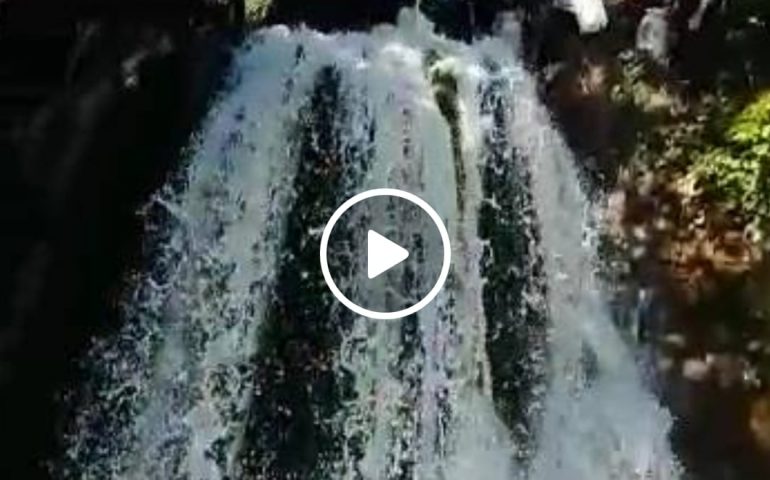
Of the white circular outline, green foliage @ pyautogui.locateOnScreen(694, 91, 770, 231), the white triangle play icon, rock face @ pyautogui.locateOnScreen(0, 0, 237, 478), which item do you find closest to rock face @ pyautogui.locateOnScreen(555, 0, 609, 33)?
green foliage @ pyautogui.locateOnScreen(694, 91, 770, 231)

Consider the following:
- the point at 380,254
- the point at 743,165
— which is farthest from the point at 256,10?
the point at 743,165

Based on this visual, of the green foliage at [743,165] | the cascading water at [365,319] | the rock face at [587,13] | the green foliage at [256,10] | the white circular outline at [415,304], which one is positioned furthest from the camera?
the green foliage at [256,10]

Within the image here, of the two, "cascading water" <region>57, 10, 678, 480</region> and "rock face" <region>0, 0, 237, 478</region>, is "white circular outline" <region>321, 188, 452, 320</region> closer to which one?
"cascading water" <region>57, 10, 678, 480</region>

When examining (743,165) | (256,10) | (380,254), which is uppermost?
(256,10)

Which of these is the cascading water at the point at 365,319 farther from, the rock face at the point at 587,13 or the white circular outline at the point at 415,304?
the rock face at the point at 587,13

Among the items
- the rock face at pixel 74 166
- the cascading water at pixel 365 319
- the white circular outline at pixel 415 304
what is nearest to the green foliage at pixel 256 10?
the rock face at pixel 74 166

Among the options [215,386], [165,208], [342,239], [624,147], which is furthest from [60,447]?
[624,147]

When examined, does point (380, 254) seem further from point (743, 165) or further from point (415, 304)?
point (743, 165)
